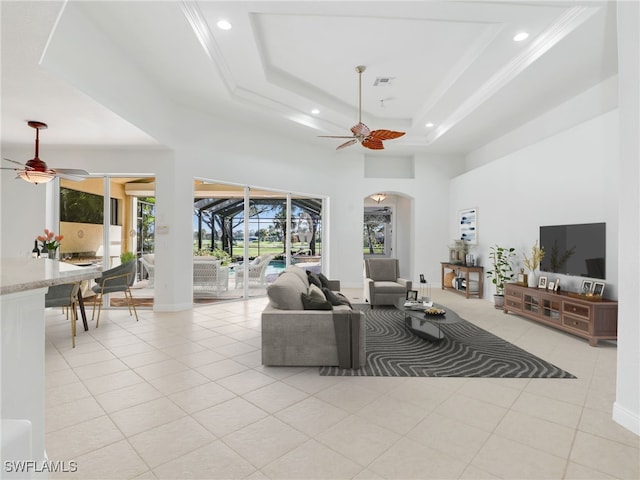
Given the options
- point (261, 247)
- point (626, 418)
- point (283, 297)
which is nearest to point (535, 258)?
point (626, 418)

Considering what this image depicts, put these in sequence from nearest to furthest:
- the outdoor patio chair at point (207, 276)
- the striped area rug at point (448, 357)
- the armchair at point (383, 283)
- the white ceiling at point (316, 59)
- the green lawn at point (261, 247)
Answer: the striped area rug at point (448, 357)
the white ceiling at point (316, 59)
the armchair at point (383, 283)
the outdoor patio chair at point (207, 276)
the green lawn at point (261, 247)

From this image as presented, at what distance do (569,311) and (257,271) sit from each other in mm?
5314

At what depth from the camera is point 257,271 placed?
22.7ft

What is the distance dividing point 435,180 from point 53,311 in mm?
8616

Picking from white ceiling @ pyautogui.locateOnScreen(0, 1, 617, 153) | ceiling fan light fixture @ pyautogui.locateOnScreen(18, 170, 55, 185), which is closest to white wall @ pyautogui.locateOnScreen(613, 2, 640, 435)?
white ceiling @ pyautogui.locateOnScreen(0, 1, 617, 153)

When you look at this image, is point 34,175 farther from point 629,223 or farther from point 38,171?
point 629,223

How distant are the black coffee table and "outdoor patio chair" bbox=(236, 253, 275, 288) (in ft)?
10.9

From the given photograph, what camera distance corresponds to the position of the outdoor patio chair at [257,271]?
6820 mm

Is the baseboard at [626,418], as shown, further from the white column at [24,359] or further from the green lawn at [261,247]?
the green lawn at [261,247]

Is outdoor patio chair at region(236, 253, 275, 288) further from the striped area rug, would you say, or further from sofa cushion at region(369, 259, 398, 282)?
the striped area rug

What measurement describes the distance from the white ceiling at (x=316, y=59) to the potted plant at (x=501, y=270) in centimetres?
249

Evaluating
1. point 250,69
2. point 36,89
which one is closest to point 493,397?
point 250,69

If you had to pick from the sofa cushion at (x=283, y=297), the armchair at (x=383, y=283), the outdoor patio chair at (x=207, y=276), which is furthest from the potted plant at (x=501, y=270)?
the outdoor patio chair at (x=207, y=276)

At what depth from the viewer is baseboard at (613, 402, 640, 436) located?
218 cm
